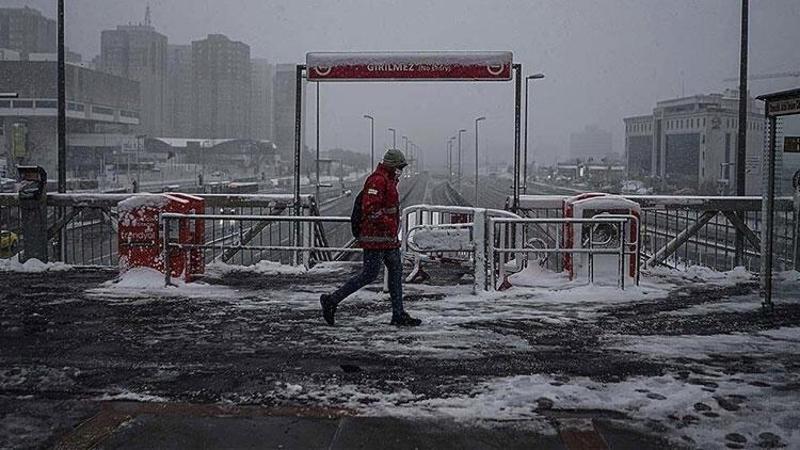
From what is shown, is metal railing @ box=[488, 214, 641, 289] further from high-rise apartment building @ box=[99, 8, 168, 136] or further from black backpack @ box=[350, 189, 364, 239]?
high-rise apartment building @ box=[99, 8, 168, 136]

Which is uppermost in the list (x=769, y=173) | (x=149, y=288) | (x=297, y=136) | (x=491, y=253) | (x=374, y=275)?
(x=297, y=136)

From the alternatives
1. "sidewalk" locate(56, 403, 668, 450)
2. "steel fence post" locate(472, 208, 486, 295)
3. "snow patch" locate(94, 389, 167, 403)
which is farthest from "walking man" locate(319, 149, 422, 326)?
"sidewalk" locate(56, 403, 668, 450)

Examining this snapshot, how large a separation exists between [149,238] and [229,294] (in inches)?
67.8

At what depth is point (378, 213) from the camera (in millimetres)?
8648

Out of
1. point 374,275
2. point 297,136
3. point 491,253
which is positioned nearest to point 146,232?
point 297,136

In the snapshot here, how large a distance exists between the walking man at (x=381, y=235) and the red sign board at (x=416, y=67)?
16.1ft

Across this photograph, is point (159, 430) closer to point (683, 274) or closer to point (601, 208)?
point (601, 208)

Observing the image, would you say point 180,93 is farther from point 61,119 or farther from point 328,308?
point 328,308

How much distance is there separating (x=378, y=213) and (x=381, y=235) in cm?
25

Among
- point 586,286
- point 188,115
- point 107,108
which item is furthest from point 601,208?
point 188,115

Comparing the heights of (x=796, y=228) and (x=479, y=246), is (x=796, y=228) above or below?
above

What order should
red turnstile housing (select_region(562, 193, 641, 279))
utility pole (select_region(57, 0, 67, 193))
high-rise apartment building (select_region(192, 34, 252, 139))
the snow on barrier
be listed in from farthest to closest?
high-rise apartment building (select_region(192, 34, 252, 139)) < utility pole (select_region(57, 0, 67, 193)) < red turnstile housing (select_region(562, 193, 641, 279)) < the snow on barrier

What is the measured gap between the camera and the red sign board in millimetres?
13273

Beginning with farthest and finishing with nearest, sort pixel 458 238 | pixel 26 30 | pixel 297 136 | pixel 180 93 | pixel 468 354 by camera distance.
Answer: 1. pixel 180 93
2. pixel 26 30
3. pixel 297 136
4. pixel 458 238
5. pixel 468 354
